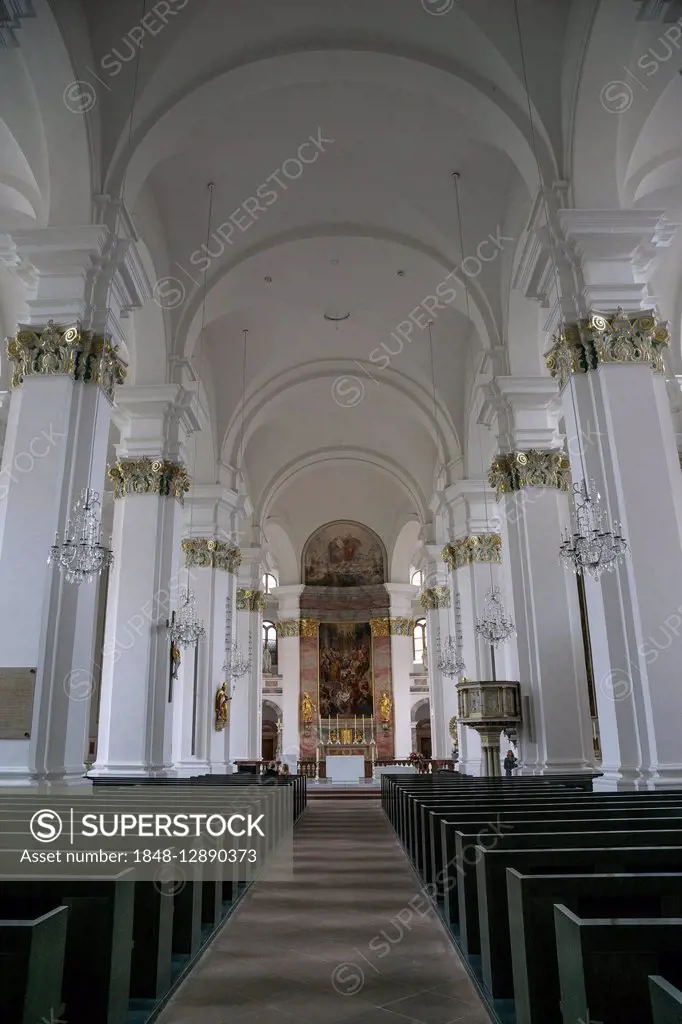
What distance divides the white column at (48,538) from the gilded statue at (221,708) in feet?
26.4

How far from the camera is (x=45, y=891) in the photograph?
8.46ft

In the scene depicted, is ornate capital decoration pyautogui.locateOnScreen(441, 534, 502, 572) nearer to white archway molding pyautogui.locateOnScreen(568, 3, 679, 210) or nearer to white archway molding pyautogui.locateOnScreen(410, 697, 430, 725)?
white archway molding pyautogui.locateOnScreen(568, 3, 679, 210)

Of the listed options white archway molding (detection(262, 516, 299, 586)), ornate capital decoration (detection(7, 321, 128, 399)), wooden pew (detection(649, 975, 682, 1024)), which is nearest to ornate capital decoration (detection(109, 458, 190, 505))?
ornate capital decoration (detection(7, 321, 128, 399))

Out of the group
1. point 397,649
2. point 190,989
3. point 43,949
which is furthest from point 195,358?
point 397,649

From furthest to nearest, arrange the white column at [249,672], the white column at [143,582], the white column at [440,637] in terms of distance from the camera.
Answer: the white column at [440,637]
the white column at [249,672]
the white column at [143,582]

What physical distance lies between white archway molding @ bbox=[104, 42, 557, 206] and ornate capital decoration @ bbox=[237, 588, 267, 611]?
12526 millimetres

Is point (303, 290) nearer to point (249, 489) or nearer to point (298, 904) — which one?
point (249, 489)

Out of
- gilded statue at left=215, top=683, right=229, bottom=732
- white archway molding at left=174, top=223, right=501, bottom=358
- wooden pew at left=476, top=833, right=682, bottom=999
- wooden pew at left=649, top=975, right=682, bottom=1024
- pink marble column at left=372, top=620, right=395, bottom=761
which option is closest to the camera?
wooden pew at left=649, top=975, right=682, bottom=1024

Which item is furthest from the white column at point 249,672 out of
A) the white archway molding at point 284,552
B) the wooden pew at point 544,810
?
the wooden pew at point 544,810

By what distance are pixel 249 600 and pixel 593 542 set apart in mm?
14404

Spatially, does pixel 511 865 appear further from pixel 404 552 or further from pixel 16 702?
pixel 404 552

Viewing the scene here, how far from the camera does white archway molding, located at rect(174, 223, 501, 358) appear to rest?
11992 mm

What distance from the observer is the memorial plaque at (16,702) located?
255 inches

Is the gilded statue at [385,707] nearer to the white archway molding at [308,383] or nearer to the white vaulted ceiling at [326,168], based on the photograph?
the white vaulted ceiling at [326,168]
